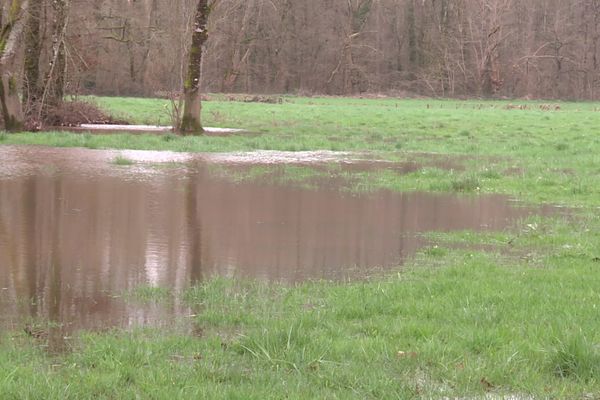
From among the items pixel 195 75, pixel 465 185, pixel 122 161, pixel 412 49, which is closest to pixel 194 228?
pixel 465 185

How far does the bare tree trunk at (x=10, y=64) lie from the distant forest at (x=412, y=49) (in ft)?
151

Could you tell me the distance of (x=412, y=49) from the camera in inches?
3039

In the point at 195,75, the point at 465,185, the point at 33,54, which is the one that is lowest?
the point at 465,185

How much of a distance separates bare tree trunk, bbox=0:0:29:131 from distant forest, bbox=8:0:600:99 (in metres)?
46.0

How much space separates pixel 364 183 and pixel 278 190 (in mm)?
1909

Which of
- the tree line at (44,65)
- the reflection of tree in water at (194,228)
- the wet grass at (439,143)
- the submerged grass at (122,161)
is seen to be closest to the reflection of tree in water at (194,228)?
the reflection of tree in water at (194,228)

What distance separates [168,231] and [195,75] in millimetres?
13359

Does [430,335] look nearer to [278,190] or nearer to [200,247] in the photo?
[200,247]

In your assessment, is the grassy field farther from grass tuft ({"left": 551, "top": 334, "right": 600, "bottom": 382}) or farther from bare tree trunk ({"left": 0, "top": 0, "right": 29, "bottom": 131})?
bare tree trunk ({"left": 0, "top": 0, "right": 29, "bottom": 131})

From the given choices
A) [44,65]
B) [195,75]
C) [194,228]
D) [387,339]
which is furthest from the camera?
[44,65]

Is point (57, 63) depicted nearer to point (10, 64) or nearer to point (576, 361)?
point (10, 64)

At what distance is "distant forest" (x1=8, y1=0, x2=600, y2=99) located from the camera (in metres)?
70.3

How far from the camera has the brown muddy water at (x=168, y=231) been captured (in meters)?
6.58

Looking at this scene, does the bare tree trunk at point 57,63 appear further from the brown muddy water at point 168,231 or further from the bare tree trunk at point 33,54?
the brown muddy water at point 168,231
